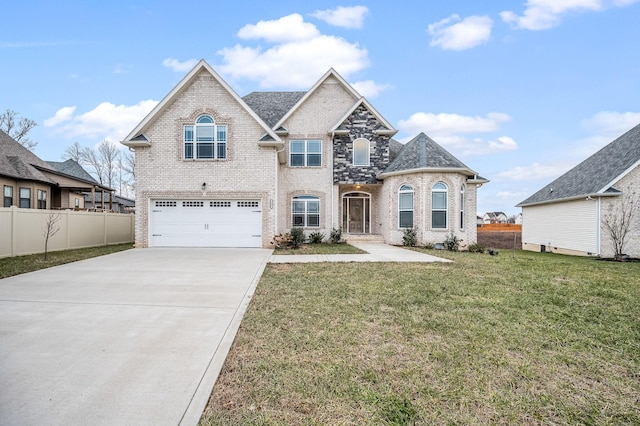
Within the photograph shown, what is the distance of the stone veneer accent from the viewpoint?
17500mm

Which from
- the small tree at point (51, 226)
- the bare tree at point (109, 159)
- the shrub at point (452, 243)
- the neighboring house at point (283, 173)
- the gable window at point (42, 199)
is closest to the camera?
the small tree at point (51, 226)

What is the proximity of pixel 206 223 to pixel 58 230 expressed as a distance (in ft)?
20.5

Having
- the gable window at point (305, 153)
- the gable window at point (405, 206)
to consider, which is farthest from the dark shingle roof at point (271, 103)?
the gable window at point (405, 206)

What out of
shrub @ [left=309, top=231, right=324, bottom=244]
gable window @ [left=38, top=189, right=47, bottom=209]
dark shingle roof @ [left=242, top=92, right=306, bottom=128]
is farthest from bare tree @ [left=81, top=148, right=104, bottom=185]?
shrub @ [left=309, top=231, right=324, bottom=244]

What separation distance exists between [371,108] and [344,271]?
38.6ft

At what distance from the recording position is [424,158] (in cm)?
1575

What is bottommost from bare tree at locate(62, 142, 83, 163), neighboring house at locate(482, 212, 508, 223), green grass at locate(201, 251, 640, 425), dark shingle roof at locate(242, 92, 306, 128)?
green grass at locate(201, 251, 640, 425)

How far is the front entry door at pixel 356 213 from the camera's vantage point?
1898 centimetres

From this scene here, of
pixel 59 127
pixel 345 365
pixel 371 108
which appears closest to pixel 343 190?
pixel 371 108

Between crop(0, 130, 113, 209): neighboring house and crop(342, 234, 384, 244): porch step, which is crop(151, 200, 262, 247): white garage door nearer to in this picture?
crop(342, 234, 384, 244): porch step

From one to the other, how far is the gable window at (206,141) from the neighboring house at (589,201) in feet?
61.2

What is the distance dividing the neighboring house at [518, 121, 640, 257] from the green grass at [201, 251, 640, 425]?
1213 cm

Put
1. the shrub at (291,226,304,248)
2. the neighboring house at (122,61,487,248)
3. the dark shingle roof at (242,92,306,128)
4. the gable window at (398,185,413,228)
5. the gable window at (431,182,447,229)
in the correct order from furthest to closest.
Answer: the dark shingle roof at (242,92,306,128) → the gable window at (398,185,413,228) → the gable window at (431,182,447,229) → the shrub at (291,226,304,248) → the neighboring house at (122,61,487,248)

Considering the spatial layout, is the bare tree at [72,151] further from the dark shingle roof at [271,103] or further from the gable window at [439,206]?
the gable window at [439,206]
